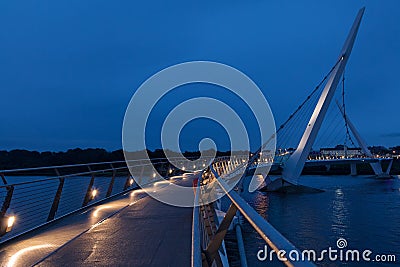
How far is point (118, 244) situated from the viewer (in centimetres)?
480

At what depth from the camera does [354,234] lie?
60.6 ft

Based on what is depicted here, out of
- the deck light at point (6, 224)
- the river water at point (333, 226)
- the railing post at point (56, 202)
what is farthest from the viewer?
the river water at point (333, 226)

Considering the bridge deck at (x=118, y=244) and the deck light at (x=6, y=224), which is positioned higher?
the deck light at (x=6, y=224)

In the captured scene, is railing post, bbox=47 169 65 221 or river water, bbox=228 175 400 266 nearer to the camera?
railing post, bbox=47 169 65 221

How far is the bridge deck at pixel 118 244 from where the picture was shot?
4.02 m

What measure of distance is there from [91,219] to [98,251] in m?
2.64

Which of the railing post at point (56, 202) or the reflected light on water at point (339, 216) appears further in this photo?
the reflected light on water at point (339, 216)

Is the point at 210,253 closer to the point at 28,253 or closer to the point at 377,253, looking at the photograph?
the point at 28,253

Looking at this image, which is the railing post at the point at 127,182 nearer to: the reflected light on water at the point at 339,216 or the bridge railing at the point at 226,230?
the bridge railing at the point at 226,230

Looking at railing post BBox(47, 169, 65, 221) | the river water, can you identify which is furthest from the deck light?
the river water

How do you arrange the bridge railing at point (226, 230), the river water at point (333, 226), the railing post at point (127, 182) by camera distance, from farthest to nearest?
the river water at point (333, 226), the railing post at point (127, 182), the bridge railing at point (226, 230)

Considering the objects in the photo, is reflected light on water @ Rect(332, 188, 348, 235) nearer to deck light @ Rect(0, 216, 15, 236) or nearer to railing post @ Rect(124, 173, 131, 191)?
railing post @ Rect(124, 173, 131, 191)

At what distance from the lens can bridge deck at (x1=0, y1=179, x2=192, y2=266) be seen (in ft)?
13.2

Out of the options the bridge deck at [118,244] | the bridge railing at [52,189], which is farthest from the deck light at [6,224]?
the bridge deck at [118,244]
